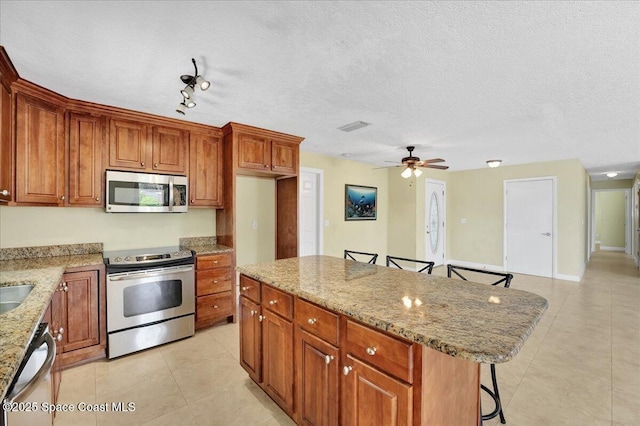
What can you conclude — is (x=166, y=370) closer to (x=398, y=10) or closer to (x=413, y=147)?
(x=398, y=10)

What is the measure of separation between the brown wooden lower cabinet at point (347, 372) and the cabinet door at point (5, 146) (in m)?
1.93

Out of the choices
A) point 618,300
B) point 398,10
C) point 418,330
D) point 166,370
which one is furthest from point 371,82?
point 618,300

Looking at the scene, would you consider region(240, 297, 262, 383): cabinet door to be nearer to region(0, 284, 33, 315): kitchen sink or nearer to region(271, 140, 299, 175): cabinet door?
region(0, 284, 33, 315): kitchen sink

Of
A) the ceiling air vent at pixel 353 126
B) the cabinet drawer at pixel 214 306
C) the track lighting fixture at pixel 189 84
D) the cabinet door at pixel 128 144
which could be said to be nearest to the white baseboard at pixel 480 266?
the ceiling air vent at pixel 353 126

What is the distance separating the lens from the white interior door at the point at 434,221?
21.2ft

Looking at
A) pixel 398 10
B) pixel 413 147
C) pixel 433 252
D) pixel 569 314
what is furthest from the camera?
pixel 433 252

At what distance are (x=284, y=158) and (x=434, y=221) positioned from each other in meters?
4.32

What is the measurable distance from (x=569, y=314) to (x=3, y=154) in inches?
236

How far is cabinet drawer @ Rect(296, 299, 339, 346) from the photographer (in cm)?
148

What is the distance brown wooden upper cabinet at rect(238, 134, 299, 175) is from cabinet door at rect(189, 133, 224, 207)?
35 cm

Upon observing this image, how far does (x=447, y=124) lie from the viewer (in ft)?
10.8

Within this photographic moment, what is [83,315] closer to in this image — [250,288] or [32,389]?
[250,288]

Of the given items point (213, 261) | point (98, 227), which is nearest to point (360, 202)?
point (213, 261)

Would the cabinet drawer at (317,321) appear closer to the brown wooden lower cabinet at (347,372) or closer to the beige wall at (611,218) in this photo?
the brown wooden lower cabinet at (347,372)
